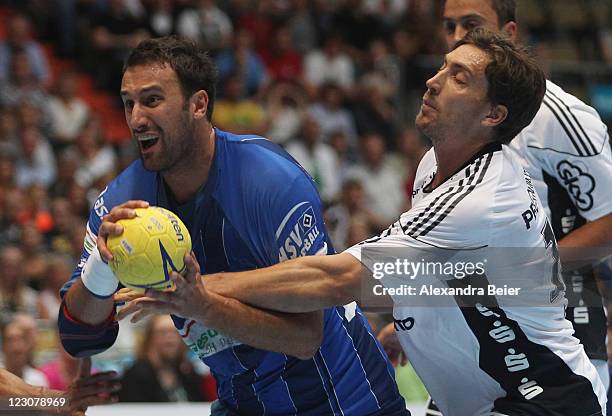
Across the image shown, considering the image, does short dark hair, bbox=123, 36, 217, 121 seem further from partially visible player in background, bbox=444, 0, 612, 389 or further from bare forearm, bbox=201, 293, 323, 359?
partially visible player in background, bbox=444, 0, 612, 389

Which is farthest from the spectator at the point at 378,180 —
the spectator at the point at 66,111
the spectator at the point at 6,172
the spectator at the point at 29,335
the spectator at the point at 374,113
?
the spectator at the point at 29,335

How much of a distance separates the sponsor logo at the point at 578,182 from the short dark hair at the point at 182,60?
5.83 feet

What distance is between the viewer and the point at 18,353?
752 cm

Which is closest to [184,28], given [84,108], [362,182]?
[84,108]

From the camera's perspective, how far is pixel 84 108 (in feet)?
41.3

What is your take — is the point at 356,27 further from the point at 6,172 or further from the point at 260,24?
the point at 6,172

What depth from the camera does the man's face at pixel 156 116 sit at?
4.46 m

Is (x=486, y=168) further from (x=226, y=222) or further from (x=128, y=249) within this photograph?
(x=128, y=249)

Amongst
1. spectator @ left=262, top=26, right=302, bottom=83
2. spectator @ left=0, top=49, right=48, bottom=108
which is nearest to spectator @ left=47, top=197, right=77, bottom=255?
spectator @ left=0, top=49, right=48, bottom=108

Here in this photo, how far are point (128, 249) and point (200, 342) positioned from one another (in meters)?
1.02

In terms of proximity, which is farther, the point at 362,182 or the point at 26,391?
the point at 362,182

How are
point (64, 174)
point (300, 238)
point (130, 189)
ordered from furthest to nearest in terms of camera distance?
point (64, 174) → point (130, 189) → point (300, 238)

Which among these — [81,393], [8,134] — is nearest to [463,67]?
[81,393]

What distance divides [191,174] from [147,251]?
2.97 feet
